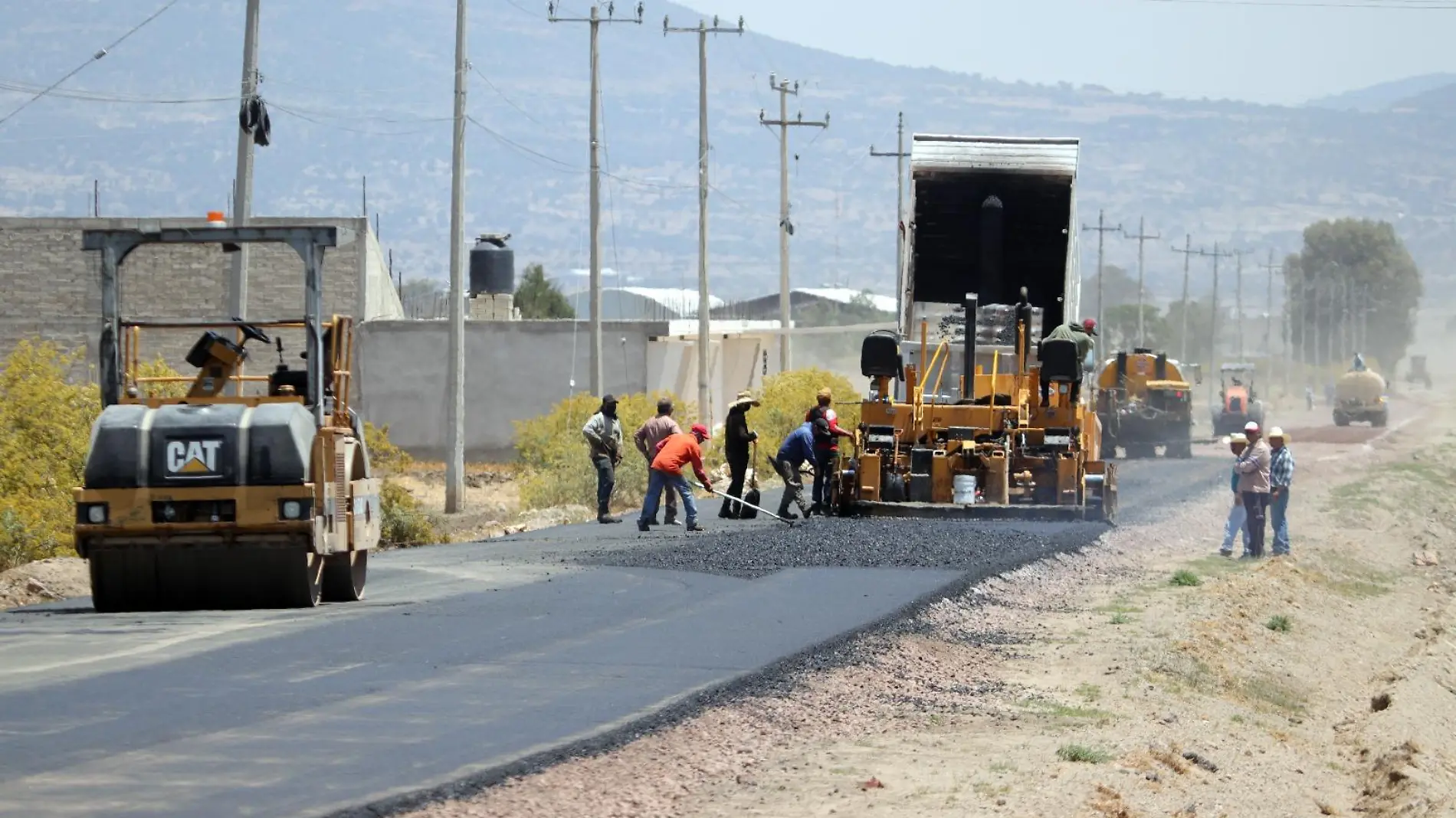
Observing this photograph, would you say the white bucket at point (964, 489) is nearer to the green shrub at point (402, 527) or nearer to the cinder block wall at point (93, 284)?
the green shrub at point (402, 527)

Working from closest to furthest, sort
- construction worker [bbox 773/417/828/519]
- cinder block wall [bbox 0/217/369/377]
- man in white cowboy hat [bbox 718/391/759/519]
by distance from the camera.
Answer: construction worker [bbox 773/417/828/519] → man in white cowboy hat [bbox 718/391/759/519] → cinder block wall [bbox 0/217/369/377]

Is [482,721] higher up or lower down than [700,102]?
lower down

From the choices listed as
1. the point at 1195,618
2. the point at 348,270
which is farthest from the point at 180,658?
the point at 348,270

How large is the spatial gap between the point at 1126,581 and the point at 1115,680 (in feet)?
26.9

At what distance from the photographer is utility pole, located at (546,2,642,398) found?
139ft

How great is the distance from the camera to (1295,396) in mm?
131625

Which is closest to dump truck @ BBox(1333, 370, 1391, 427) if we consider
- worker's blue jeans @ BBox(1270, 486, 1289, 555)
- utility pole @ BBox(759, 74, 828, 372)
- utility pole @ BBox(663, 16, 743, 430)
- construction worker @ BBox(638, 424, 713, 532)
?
utility pole @ BBox(759, 74, 828, 372)

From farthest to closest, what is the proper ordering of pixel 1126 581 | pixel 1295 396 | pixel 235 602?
pixel 1295 396
pixel 1126 581
pixel 235 602

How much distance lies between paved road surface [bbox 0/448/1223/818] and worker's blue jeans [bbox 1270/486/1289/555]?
7929 mm

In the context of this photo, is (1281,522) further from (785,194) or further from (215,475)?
(785,194)

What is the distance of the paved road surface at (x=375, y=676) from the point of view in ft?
30.3

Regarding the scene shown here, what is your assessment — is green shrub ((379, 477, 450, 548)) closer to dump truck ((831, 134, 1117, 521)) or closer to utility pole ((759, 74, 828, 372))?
dump truck ((831, 134, 1117, 521))

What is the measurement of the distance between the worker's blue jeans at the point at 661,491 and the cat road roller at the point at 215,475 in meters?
8.40

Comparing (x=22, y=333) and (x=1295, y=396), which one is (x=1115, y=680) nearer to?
(x=22, y=333)
